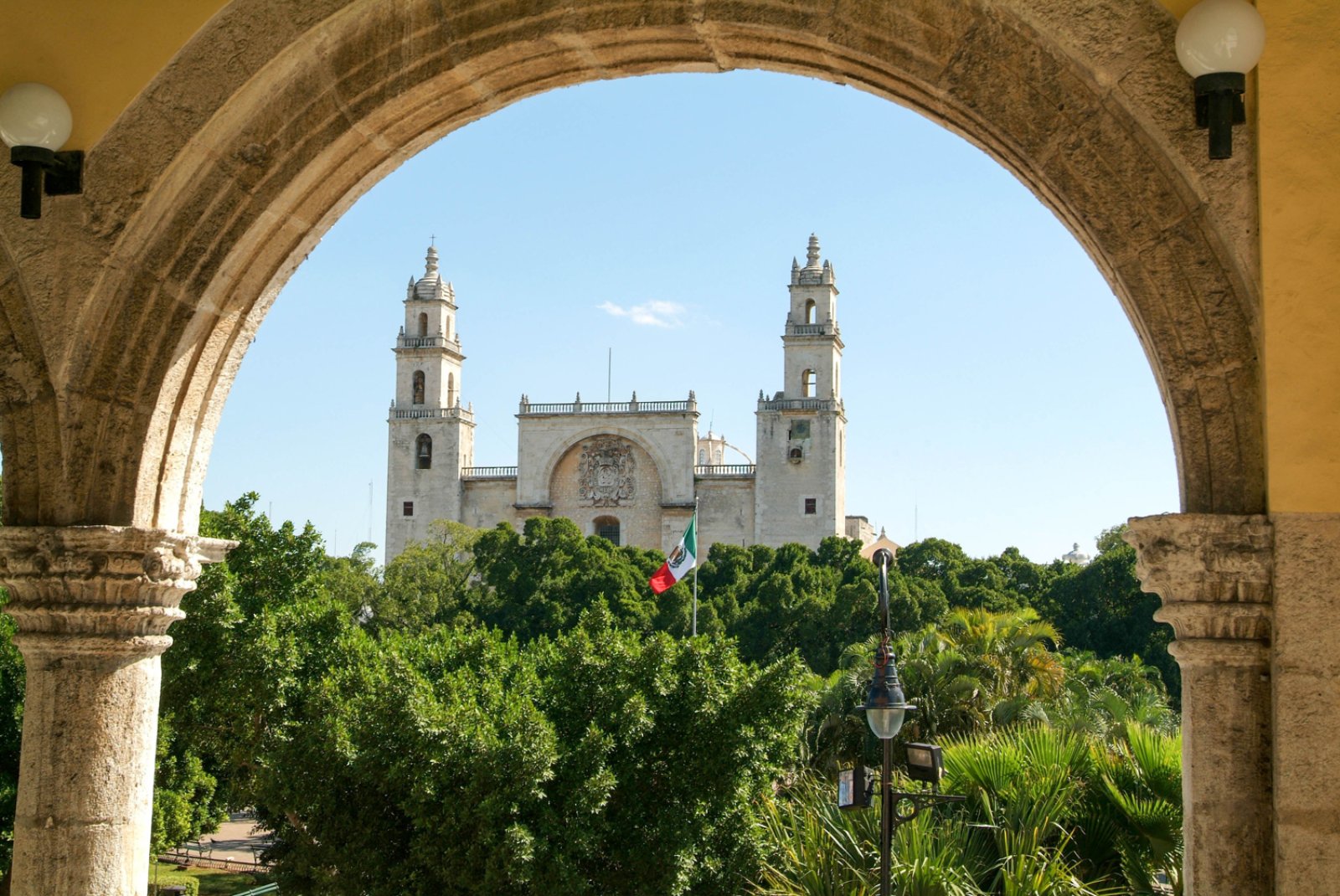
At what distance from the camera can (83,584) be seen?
3.26 metres

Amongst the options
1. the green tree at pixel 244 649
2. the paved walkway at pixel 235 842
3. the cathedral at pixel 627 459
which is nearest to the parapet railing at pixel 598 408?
the cathedral at pixel 627 459

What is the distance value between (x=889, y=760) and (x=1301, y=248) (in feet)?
9.90

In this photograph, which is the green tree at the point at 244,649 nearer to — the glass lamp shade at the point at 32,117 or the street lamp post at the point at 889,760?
the street lamp post at the point at 889,760

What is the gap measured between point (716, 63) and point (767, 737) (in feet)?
27.7

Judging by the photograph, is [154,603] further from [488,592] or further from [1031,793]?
[488,592]

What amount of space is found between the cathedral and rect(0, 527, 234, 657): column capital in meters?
41.8

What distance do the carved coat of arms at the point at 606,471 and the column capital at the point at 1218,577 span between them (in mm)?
45189

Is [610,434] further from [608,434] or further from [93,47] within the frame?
[93,47]

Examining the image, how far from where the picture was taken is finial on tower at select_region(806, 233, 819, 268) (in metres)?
47.7

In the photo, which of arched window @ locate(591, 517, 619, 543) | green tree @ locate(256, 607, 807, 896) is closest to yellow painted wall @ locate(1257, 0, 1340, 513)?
green tree @ locate(256, 607, 807, 896)

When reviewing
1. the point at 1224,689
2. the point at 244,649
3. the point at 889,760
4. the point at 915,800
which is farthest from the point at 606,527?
the point at 1224,689

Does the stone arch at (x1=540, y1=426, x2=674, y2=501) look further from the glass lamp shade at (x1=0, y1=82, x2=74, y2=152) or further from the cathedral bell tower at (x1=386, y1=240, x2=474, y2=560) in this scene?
the glass lamp shade at (x1=0, y1=82, x2=74, y2=152)

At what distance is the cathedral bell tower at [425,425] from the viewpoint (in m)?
48.3

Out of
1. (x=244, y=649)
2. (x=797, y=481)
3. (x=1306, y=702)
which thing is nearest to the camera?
(x=1306, y=702)
